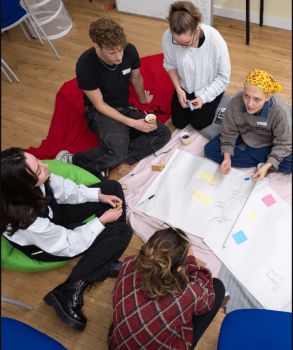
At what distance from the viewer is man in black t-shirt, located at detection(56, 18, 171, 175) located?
2.02m

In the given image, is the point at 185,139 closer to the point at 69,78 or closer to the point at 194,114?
the point at 194,114

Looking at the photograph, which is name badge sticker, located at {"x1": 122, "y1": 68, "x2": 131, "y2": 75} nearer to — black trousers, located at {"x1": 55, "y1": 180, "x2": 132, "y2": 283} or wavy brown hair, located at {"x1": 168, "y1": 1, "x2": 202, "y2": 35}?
wavy brown hair, located at {"x1": 168, "y1": 1, "x2": 202, "y2": 35}

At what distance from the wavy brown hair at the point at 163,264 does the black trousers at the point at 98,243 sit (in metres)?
0.56

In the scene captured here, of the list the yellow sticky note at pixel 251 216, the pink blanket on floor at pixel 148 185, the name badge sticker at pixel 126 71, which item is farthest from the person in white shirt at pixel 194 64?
the yellow sticky note at pixel 251 216

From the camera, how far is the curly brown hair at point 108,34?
178 cm

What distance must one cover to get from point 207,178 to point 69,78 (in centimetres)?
153

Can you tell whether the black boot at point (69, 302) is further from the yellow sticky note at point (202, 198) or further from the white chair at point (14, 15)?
the white chair at point (14, 15)

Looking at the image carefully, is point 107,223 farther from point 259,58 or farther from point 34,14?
point 34,14

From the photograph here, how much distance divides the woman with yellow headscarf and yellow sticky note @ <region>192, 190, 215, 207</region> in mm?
184

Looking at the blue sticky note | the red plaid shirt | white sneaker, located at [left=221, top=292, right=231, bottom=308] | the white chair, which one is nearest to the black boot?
the red plaid shirt

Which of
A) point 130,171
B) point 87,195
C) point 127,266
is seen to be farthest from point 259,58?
point 127,266

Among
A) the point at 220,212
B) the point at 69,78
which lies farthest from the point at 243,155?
the point at 69,78

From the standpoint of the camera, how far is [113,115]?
2.17 meters

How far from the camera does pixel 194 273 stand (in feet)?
4.74
